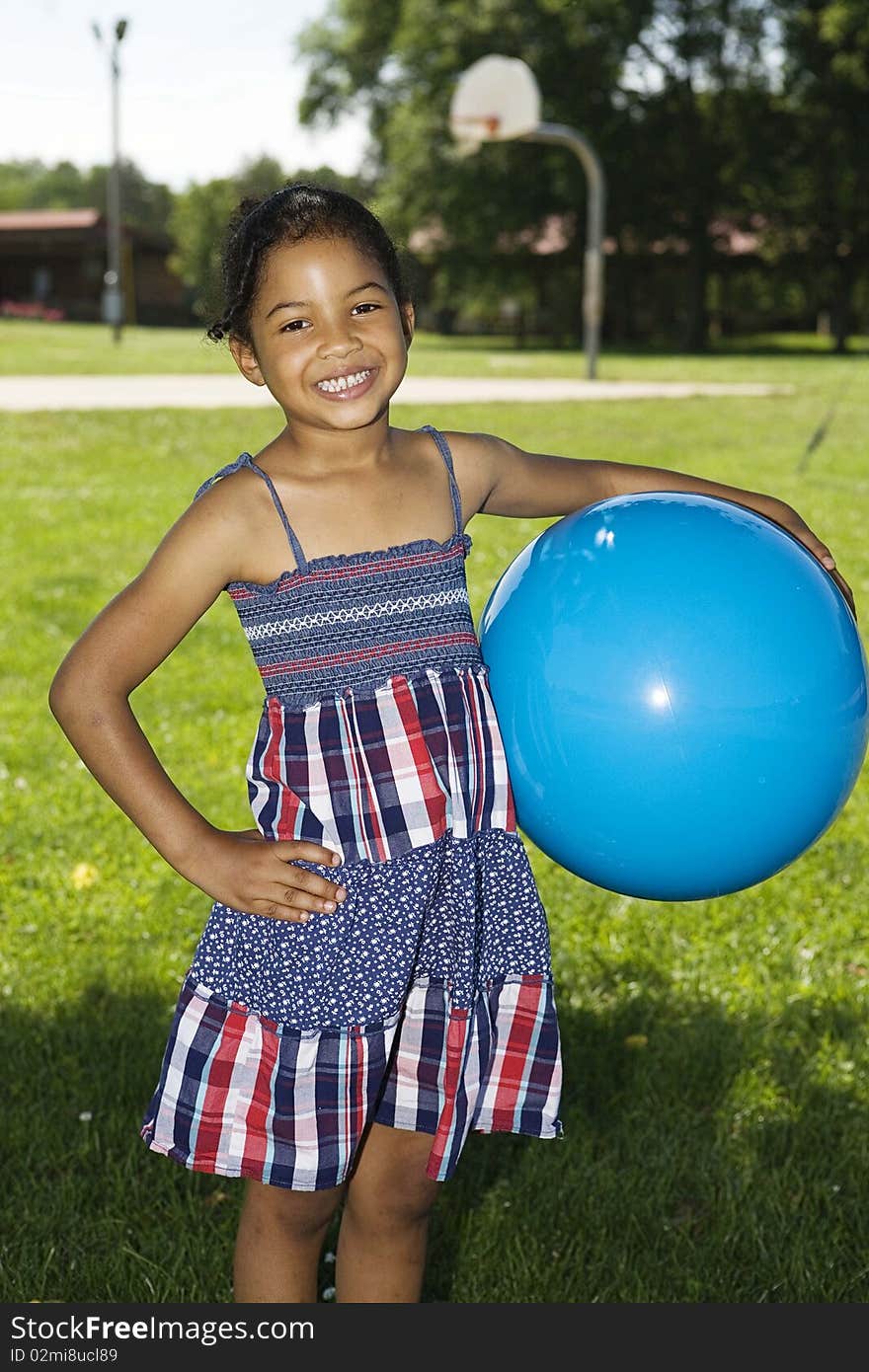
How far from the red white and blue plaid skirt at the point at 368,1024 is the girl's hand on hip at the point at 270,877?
0.04m

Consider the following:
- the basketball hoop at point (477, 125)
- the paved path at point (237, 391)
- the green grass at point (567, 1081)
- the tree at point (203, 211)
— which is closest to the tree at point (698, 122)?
the basketball hoop at point (477, 125)

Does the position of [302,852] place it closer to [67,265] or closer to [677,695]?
[677,695]

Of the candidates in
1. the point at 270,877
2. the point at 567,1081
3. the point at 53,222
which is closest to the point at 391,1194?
the point at 270,877

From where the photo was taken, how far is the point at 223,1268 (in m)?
2.59

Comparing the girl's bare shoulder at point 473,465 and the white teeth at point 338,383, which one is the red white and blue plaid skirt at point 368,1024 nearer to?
the girl's bare shoulder at point 473,465

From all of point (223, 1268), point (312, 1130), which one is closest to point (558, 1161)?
point (223, 1268)

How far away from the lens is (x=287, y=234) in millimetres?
2041

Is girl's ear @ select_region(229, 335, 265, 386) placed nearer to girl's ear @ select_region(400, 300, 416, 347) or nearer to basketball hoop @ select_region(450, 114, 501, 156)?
girl's ear @ select_region(400, 300, 416, 347)

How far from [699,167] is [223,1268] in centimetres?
4118

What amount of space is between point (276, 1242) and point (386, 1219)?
0.17m

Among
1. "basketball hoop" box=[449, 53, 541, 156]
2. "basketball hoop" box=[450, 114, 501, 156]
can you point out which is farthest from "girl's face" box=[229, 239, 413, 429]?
"basketball hoop" box=[450, 114, 501, 156]

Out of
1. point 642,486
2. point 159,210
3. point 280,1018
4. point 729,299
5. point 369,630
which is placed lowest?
point 280,1018

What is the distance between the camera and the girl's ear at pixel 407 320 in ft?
7.18

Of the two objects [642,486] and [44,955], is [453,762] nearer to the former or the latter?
[642,486]
